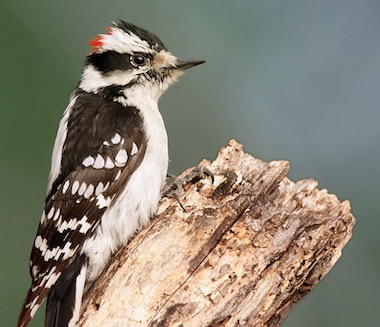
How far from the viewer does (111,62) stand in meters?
4.24

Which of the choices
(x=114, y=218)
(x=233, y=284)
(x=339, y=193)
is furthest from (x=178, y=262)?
(x=339, y=193)

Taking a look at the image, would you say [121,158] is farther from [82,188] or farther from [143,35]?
[143,35]

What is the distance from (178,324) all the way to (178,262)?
314mm

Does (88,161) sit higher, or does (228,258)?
(88,161)

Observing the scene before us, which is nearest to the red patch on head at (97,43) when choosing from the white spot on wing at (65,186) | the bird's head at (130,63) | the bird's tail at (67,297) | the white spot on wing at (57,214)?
the bird's head at (130,63)

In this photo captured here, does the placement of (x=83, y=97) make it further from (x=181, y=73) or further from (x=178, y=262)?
(x=178, y=262)

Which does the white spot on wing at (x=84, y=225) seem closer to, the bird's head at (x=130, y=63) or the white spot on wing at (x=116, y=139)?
the white spot on wing at (x=116, y=139)

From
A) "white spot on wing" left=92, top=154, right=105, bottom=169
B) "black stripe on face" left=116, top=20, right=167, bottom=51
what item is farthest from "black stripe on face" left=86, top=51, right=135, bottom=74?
"white spot on wing" left=92, top=154, right=105, bottom=169

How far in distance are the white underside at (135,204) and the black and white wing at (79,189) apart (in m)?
0.04

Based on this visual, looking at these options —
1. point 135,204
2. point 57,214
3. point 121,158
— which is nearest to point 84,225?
point 57,214

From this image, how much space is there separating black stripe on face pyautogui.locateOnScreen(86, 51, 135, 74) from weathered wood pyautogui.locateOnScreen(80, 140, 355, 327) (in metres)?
0.91

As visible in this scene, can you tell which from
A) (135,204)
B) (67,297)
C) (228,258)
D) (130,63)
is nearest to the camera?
(228,258)

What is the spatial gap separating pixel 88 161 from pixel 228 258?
94 cm

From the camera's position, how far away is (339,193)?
5.07 m
